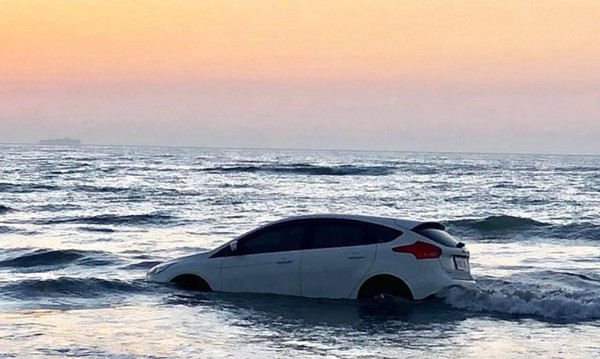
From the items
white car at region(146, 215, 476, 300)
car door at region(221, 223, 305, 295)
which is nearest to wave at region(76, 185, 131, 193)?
white car at region(146, 215, 476, 300)

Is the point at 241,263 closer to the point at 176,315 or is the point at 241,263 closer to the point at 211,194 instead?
the point at 176,315

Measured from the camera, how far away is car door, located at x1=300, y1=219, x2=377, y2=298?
14.6m

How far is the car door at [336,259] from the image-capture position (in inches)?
575

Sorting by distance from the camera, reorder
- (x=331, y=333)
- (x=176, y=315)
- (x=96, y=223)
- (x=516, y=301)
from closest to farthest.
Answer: (x=331, y=333) < (x=176, y=315) < (x=516, y=301) < (x=96, y=223)

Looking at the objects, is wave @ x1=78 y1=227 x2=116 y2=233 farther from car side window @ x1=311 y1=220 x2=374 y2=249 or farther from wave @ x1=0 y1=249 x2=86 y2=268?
car side window @ x1=311 y1=220 x2=374 y2=249

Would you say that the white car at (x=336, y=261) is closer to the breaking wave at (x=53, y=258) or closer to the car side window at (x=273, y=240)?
the car side window at (x=273, y=240)

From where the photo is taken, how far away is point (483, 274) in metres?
20.2

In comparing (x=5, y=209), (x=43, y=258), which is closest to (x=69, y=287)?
(x=43, y=258)

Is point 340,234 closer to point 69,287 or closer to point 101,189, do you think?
point 69,287

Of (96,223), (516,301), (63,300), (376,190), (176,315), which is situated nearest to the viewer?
(176,315)

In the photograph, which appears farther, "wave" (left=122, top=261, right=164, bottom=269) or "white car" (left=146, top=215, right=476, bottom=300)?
"wave" (left=122, top=261, right=164, bottom=269)

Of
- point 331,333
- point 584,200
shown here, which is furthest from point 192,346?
point 584,200

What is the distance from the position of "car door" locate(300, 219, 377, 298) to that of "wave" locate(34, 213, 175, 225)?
17.3 m

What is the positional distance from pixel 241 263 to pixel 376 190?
39.6 meters
